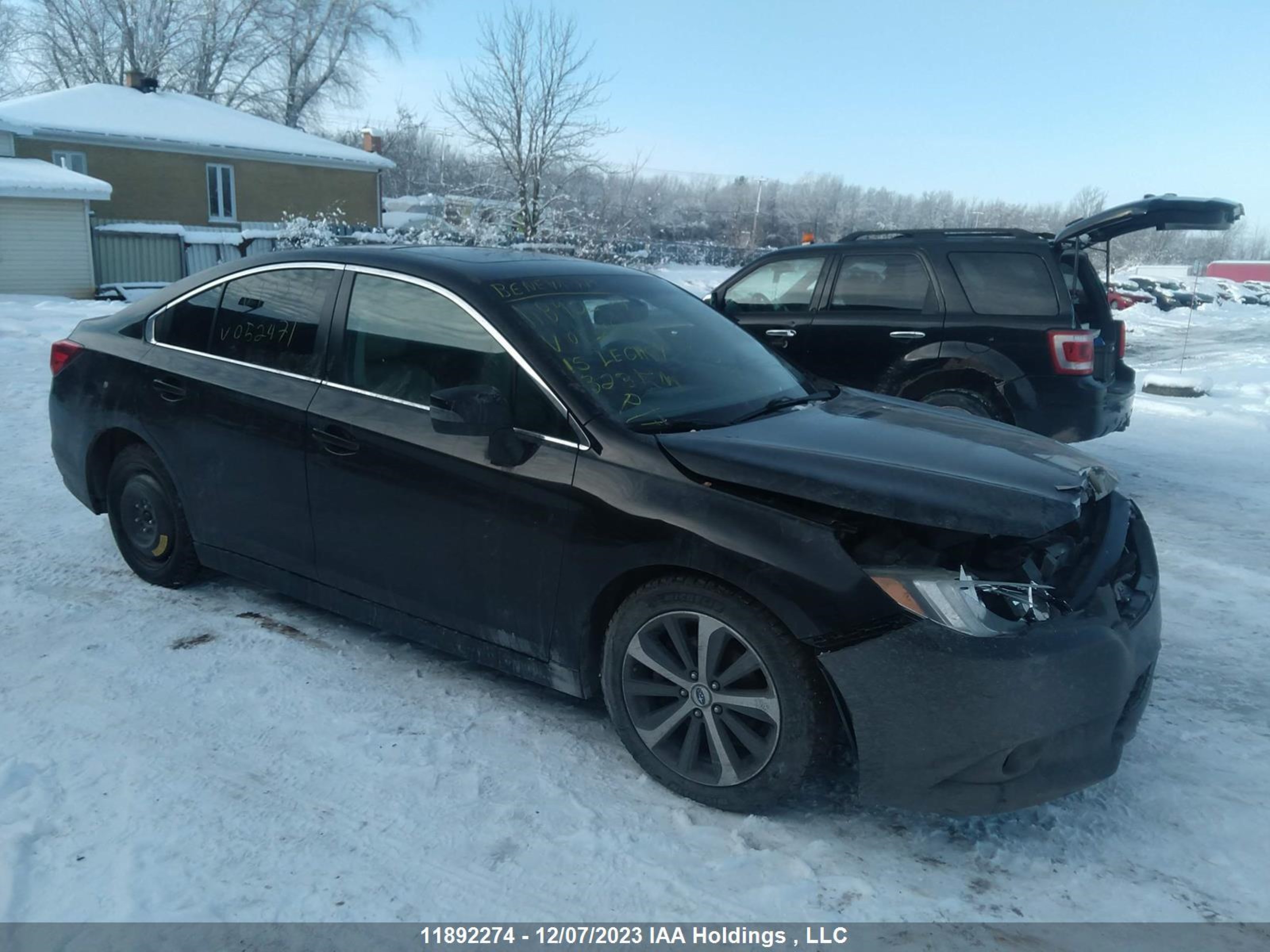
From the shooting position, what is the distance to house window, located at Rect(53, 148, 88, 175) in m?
29.0

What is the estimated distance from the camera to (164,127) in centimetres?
3103

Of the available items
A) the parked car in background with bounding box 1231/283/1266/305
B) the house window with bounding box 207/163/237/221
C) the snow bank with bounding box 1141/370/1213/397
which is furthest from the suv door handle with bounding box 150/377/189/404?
the parked car in background with bounding box 1231/283/1266/305

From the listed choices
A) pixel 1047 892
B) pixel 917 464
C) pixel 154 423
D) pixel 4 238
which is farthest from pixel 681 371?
pixel 4 238

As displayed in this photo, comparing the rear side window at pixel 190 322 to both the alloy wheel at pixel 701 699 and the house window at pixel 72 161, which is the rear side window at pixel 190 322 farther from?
the house window at pixel 72 161

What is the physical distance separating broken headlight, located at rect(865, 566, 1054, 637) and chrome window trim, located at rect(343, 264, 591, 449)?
1116mm

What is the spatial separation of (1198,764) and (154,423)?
453 centimetres

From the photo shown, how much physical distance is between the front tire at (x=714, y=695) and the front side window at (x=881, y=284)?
4932 mm

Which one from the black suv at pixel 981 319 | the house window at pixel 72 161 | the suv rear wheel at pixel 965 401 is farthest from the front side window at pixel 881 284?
the house window at pixel 72 161

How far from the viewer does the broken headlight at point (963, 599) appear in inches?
107

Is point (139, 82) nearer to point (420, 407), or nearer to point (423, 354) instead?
point (423, 354)
